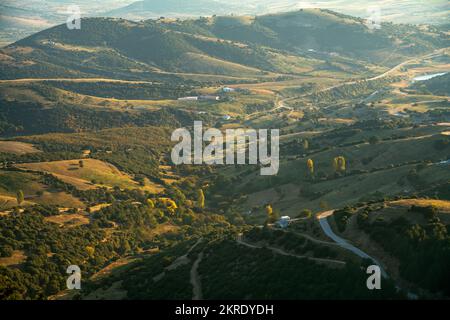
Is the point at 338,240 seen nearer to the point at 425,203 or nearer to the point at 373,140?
the point at 425,203

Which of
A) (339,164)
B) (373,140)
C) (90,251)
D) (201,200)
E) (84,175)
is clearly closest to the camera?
(90,251)

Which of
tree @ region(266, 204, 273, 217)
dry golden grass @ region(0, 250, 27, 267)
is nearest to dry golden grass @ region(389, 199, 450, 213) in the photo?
tree @ region(266, 204, 273, 217)

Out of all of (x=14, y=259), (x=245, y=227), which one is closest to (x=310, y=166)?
(x=245, y=227)

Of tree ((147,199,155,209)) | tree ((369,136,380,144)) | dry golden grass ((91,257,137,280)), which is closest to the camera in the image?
dry golden grass ((91,257,137,280))

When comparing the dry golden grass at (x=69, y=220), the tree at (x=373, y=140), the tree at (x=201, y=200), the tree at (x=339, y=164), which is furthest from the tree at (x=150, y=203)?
the tree at (x=373, y=140)

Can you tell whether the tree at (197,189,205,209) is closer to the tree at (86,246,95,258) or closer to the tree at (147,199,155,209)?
the tree at (147,199,155,209)

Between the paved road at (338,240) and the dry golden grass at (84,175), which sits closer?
the paved road at (338,240)

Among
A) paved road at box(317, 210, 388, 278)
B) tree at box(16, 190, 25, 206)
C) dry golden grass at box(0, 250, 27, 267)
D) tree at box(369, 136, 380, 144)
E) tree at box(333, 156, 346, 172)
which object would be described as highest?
paved road at box(317, 210, 388, 278)

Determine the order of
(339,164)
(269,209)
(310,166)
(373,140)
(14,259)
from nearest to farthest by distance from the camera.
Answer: (14,259)
(269,209)
(339,164)
(310,166)
(373,140)

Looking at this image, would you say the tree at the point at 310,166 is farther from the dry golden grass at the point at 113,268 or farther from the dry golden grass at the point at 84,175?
the dry golden grass at the point at 113,268

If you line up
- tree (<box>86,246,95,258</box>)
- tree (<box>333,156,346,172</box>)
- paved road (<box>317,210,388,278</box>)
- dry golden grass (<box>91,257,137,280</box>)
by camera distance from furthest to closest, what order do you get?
tree (<box>333,156,346,172</box>)
tree (<box>86,246,95,258</box>)
dry golden grass (<box>91,257,137,280</box>)
paved road (<box>317,210,388,278</box>)

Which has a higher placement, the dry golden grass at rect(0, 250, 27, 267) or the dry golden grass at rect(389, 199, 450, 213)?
the dry golden grass at rect(389, 199, 450, 213)

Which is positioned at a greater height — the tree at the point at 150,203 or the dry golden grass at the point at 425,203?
the dry golden grass at the point at 425,203
